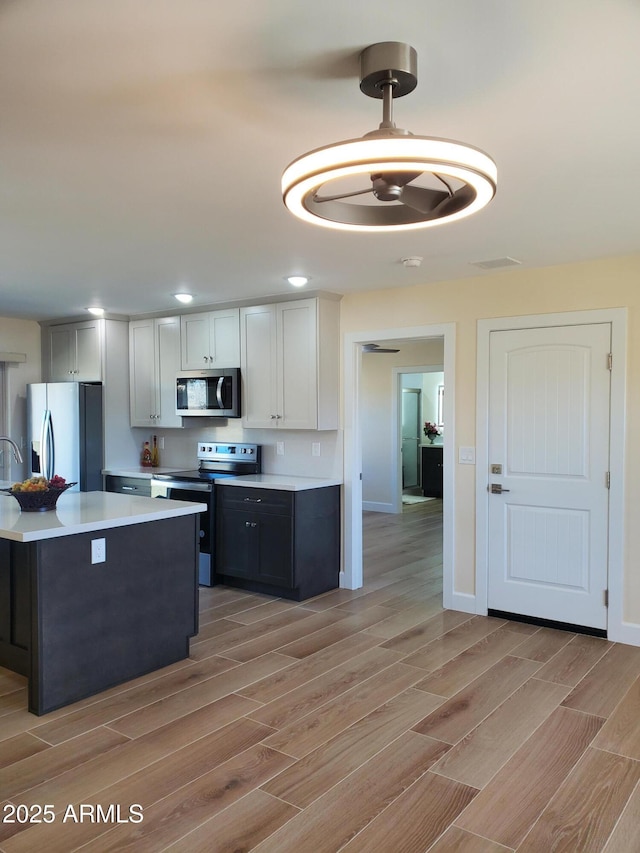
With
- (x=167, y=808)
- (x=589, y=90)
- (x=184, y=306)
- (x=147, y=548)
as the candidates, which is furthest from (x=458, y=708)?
(x=184, y=306)

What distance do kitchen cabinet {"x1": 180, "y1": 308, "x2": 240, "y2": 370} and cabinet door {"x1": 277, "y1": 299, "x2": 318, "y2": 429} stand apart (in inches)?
20.2

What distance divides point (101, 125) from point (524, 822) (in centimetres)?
280

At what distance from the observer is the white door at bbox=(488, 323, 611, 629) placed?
3.99 meters

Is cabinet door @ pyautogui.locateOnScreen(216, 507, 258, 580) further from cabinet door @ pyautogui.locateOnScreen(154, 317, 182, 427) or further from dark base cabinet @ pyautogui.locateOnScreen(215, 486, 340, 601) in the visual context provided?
cabinet door @ pyautogui.locateOnScreen(154, 317, 182, 427)

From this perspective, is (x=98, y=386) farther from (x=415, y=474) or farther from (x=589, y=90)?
(x=415, y=474)

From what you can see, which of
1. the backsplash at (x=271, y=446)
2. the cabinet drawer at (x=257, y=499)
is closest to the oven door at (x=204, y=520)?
the cabinet drawer at (x=257, y=499)

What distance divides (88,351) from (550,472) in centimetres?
445

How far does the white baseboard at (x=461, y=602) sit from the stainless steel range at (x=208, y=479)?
1.92m

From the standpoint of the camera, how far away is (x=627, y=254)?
3.82 meters

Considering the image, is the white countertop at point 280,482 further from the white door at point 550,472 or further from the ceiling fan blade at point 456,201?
the ceiling fan blade at point 456,201

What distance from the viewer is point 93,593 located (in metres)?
3.22

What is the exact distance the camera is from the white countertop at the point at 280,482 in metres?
4.81

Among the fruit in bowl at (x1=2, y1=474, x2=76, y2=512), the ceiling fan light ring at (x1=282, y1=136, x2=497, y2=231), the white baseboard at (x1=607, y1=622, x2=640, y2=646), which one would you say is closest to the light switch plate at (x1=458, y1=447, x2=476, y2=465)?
the white baseboard at (x1=607, y1=622, x2=640, y2=646)

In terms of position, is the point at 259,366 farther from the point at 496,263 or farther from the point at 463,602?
the point at 463,602
